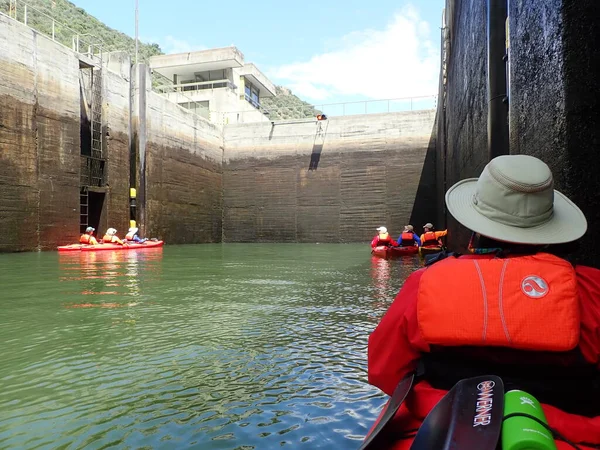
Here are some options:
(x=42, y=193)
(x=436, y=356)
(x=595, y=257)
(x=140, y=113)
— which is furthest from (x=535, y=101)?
(x=140, y=113)

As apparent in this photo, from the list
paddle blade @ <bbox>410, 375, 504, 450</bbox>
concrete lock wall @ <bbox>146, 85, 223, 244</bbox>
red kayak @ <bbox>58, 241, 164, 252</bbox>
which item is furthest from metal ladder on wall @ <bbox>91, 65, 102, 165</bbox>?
paddle blade @ <bbox>410, 375, 504, 450</bbox>

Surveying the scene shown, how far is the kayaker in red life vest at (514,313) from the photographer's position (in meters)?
1.19

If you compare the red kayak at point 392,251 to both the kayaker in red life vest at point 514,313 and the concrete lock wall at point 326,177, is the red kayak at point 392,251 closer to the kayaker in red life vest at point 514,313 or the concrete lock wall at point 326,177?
the concrete lock wall at point 326,177

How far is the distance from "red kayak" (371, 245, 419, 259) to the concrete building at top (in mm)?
15801

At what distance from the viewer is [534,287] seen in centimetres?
122

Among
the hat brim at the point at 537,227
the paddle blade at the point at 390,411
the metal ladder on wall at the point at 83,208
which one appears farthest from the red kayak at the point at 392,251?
the paddle blade at the point at 390,411

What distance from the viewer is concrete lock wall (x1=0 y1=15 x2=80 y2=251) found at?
12.6m

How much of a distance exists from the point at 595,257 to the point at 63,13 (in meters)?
55.0

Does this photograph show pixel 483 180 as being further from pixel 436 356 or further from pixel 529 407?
Result: pixel 529 407

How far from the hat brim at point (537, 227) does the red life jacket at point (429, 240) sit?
1024cm

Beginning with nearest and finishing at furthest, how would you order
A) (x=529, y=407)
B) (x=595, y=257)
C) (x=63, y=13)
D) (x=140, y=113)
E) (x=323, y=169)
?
(x=529, y=407)
(x=595, y=257)
(x=140, y=113)
(x=323, y=169)
(x=63, y=13)

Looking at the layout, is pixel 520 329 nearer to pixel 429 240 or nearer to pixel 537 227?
pixel 537 227

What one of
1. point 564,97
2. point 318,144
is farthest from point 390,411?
point 318,144

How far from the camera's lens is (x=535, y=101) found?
102 inches
